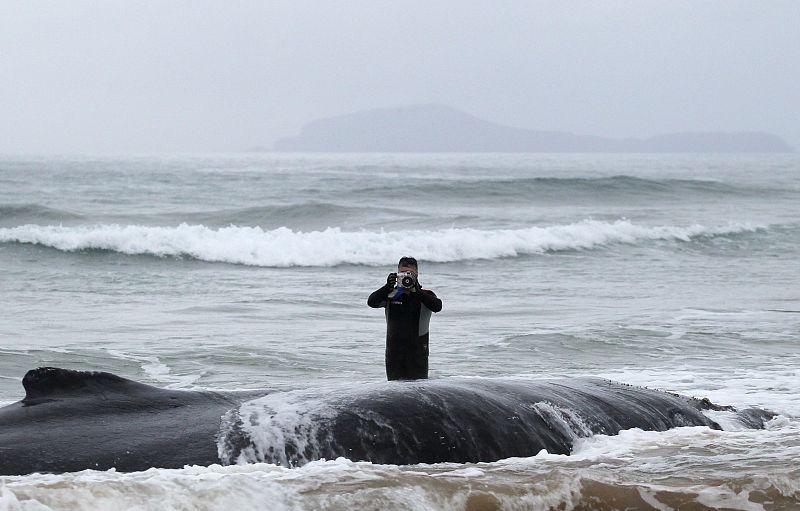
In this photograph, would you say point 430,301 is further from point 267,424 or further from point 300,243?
point 300,243

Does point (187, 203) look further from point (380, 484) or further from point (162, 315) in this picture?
point (380, 484)

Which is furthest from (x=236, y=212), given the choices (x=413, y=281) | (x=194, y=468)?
(x=194, y=468)

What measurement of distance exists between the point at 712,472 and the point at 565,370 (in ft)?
18.9

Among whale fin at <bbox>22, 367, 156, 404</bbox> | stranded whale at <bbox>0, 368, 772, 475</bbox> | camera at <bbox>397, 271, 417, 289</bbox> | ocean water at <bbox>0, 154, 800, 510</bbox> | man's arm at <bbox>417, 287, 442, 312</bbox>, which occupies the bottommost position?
ocean water at <bbox>0, 154, 800, 510</bbox>

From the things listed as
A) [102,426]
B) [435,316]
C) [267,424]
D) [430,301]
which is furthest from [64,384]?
[435,316]

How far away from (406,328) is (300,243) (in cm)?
1919

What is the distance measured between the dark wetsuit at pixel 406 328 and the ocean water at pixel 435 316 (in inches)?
35.6

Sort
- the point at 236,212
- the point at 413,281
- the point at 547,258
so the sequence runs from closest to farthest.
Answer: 1. the point at 413,281
2. the point at 547,258
3. the point at 236,212

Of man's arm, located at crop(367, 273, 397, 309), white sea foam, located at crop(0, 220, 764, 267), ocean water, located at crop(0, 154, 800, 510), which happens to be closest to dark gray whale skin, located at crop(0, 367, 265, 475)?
ocean water, located at crop(0, 154, 800, 510)

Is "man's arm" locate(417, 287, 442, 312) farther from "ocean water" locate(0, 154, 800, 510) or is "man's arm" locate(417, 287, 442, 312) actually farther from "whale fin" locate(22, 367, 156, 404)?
"whale fin" locate(22, 367, 156, 404)

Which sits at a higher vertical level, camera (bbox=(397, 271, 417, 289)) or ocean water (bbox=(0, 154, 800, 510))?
camera (bbox=(397, 271, 417, 289))

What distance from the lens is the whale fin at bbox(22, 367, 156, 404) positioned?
237 inches

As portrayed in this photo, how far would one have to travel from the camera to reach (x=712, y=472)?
246 inches

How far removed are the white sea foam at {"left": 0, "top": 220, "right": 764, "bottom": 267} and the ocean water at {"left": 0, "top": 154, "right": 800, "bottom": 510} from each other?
9 cm
